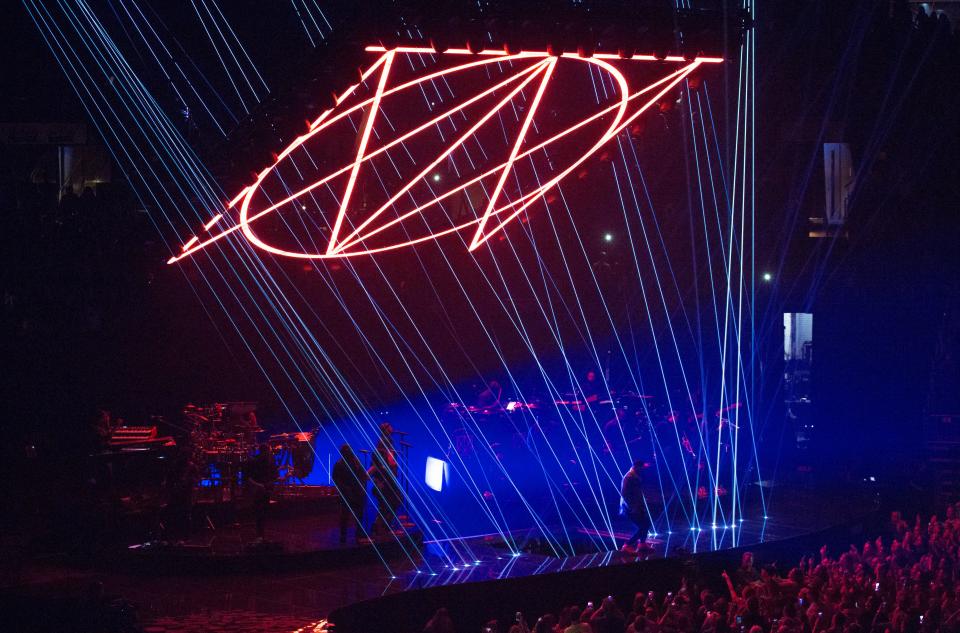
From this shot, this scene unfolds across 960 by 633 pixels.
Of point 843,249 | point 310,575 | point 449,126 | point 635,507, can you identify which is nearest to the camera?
point 310,575

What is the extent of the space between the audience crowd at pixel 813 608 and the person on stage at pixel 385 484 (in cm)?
265

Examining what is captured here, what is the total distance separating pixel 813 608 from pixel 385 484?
608 centimetres

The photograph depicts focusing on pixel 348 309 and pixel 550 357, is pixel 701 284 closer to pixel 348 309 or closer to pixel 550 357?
pixel 550 357

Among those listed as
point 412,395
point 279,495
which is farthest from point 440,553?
point 412,395

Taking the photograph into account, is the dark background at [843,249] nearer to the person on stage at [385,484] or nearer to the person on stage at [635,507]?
the person on stage at [385,484]

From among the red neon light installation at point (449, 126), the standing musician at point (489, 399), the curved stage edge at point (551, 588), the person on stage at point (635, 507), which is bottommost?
the curved stage edge at point (551, 588)

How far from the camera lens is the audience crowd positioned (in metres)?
7.71

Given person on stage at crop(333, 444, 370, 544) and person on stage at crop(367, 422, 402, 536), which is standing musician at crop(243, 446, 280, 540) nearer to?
person on stage at crop(333, 444, 370, 544)

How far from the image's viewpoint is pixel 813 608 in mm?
8109

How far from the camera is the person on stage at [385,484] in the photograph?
12320mm

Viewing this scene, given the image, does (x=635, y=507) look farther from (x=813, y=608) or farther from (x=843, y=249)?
(x=843, y=249)

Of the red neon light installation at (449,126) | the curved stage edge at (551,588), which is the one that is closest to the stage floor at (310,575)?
the curved stage edge at (551,588)

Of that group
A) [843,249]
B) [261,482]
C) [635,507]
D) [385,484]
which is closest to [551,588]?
[635,507]

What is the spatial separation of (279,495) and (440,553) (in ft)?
13.8
